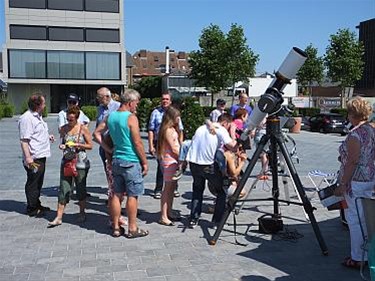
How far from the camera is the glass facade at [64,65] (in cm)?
4756

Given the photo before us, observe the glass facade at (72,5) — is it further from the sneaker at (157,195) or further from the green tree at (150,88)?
the sneaker at (157,195)

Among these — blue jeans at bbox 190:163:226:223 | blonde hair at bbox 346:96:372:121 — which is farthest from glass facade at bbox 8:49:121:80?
blonde hair at bbox 346:96:372:121

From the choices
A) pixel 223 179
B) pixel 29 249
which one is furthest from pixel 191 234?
pixel 29 249

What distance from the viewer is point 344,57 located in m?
36.8

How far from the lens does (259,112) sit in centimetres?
504

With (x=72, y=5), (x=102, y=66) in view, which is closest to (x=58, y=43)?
(x=72, y=5)

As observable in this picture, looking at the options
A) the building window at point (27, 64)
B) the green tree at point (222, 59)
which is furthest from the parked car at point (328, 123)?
the building window at point (27, 64)

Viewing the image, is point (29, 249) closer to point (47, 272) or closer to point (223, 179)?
point (47, 272)

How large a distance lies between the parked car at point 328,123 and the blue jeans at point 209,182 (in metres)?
22.9

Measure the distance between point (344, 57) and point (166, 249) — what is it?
3516 centimetres

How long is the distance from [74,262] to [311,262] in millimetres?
2427

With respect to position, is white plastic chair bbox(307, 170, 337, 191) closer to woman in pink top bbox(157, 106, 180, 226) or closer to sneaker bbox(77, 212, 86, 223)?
woman in pink top bbox(157, 106, 180, 226)

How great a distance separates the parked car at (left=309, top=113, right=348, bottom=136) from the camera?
27.8m

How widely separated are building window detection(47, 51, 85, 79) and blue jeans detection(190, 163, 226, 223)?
4503 cm
